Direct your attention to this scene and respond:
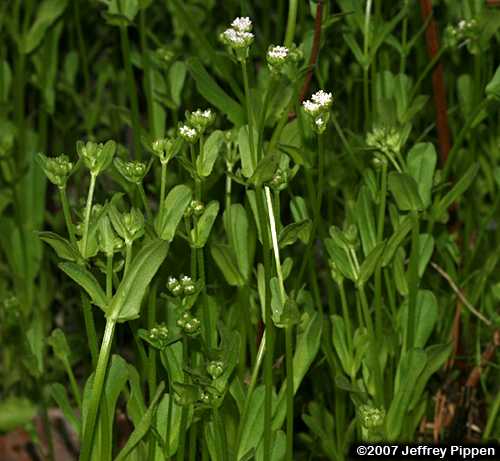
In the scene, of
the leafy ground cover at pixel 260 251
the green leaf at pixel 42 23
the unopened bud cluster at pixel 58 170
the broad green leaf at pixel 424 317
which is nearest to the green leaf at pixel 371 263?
the leafy ground cover at pixel 260 251

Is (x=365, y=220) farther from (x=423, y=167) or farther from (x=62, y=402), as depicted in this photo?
(x=62, y=402)

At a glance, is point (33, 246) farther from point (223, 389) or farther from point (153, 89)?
point (223, 389)

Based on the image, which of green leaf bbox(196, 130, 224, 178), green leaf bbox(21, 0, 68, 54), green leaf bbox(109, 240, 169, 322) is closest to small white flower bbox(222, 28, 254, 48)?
green leaf bbox(196, 130, 224, 178)

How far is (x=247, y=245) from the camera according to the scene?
3.77 ft

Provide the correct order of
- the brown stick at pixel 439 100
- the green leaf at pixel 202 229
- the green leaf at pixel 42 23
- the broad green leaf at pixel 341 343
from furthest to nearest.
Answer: the green leaf at pixel 42 23
the brown stick at pixel 439 100
the broad green leaf at pixel 341 343
the green leaf at pixel 202 229

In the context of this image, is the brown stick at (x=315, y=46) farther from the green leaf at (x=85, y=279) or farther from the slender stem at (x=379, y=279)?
the green leaf at (x=85, y=279)

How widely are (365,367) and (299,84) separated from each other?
1.03 ft

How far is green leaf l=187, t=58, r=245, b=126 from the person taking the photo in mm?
1124

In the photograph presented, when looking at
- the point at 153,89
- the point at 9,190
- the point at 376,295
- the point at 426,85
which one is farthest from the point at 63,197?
A: the point at 426,85

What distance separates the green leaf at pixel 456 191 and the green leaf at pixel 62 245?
16.8 inches

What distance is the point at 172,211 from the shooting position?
987 mm

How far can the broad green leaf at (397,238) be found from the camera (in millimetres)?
1087

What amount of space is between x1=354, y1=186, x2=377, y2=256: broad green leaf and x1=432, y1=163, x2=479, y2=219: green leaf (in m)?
0.09

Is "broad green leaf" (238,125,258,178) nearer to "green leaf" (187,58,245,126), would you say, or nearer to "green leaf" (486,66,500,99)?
"green leaf" (187,58,245,126)
